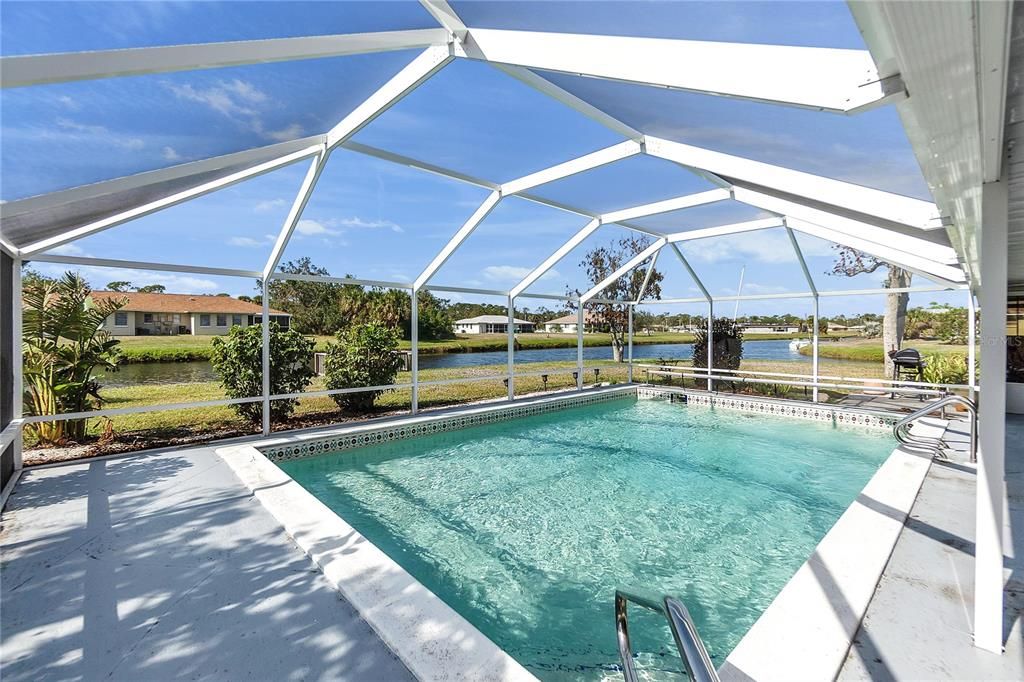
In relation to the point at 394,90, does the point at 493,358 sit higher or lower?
lower

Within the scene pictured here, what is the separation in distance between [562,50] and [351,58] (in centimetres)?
190

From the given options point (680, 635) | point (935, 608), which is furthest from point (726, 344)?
point (680, 635)

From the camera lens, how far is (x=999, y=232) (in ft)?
7.26

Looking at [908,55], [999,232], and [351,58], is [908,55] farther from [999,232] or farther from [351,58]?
[351,58]

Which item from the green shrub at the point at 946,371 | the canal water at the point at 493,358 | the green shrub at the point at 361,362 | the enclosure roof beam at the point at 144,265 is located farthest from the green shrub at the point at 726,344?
the enclosure roof beam at the point at 144,265

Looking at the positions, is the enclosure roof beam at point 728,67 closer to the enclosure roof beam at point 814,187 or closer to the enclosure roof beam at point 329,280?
the enclosure roof beam at point 814,187

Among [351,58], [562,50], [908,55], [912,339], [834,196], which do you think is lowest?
[912,339]

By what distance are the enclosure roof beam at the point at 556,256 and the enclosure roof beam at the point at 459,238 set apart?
2603 millimetres

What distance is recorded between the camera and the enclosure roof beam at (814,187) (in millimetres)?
3467

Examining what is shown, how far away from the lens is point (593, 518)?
5133mm

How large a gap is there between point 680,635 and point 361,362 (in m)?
9.08

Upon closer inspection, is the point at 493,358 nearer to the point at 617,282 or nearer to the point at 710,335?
the point at 617,282

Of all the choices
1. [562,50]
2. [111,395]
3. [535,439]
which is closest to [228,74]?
[562,50]

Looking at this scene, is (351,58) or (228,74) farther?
(351,58)
